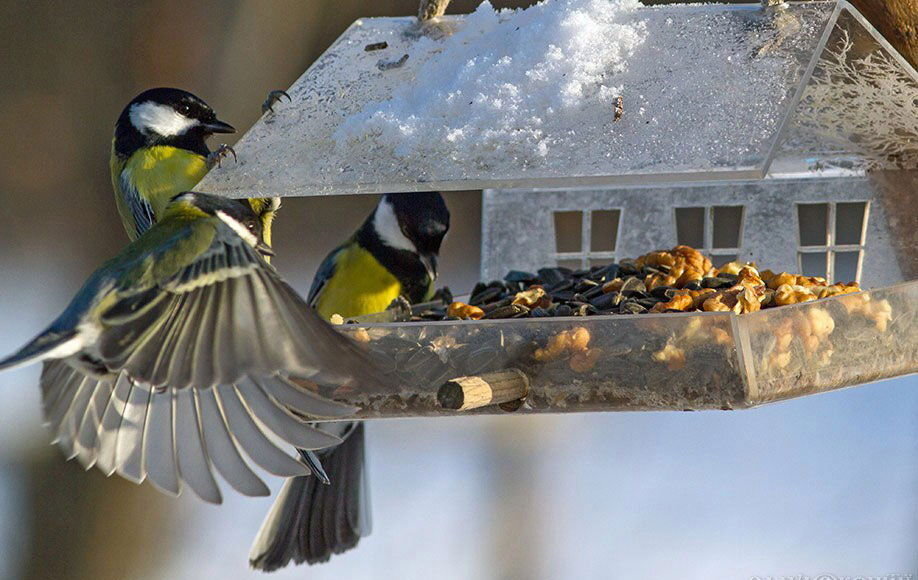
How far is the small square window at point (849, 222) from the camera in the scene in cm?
311

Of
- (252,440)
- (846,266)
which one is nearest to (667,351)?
(252,440)

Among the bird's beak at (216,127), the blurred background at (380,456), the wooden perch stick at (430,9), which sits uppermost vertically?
the wooden perch stick at (430,9)

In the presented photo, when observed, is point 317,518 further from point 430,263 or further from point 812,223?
point 812,223

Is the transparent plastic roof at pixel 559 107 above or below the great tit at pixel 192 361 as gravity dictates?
above

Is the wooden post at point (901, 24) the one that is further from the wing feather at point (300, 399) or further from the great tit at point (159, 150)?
the great tit at point (159, 150)

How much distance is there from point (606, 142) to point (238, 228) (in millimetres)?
846

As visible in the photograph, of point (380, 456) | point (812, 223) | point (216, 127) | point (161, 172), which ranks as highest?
point (216, 127)

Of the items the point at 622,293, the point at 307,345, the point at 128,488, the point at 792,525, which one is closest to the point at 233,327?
the point at 307,345

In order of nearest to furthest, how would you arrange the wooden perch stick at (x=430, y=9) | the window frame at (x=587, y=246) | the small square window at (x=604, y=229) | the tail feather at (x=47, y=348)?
the tail feather at (x=47, y=348), the wooden perch stick at (x=430, y=9), the window frame at (x=587, y=246), the small square window at (x=604, y=229)

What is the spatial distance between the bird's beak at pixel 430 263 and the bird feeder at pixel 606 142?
2.50ft

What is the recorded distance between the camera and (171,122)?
3256 millimetres

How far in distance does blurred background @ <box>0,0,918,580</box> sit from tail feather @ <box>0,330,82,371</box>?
2302 millimetres

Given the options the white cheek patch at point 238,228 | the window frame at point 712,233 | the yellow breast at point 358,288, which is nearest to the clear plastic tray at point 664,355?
the white cheek patch at point 238,228

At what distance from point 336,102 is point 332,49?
1.04ft
